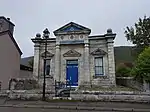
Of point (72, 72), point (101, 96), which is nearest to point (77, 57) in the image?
point (72, 72)

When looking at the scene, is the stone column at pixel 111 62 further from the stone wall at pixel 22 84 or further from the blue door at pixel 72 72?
the stone wall at pixel 22 84

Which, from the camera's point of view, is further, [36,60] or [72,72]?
[36,60]

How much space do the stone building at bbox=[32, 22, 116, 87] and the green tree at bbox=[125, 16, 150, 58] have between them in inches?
287

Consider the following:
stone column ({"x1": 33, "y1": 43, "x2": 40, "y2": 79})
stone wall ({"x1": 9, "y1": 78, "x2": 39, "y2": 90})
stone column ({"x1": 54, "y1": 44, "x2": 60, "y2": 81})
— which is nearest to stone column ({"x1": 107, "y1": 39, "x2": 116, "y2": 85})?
stone column ({"x1": 54, "y1": 44, "x2": 60, "y2": 81})

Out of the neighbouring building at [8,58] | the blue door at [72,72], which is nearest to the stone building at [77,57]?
the blue door at [72,72]

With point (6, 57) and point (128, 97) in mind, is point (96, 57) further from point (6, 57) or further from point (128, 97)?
point (6, 57)

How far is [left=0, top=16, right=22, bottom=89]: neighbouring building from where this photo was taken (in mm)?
20441

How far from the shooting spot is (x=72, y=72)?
1883cm

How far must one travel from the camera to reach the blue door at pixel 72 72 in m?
18.6

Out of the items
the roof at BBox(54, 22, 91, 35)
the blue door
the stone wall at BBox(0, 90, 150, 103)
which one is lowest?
the stone wall at BBox(0, 90, 150, 103)

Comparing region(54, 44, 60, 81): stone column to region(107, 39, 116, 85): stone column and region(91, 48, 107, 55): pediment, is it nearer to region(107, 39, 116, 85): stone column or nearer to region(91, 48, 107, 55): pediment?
region(91, 48, 107, 55): pediment

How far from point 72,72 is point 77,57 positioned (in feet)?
6.07

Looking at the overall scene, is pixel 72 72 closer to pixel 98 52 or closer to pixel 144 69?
pixel 98 52

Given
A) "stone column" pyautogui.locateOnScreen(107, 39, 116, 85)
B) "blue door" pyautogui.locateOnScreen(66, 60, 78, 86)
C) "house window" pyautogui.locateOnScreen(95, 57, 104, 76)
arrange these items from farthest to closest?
1. "blue door" pyautogui.locateOnScreen(66, 60, 78, 86)
2. "house window" pyautogui.locateOnScreen(95, 57, 104, 76)
3. "stone column" pyautogui.locateOnScreen(107, 39, 116, 85)
